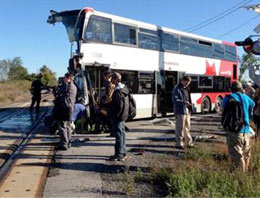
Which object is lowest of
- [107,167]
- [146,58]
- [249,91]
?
[107,167]

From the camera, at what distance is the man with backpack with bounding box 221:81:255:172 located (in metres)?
5.71

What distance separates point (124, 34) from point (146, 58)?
163cm

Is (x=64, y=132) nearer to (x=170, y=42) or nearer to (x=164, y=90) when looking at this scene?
(x=164, y=90)

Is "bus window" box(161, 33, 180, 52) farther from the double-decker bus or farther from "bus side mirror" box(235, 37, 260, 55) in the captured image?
"bus side mirror" box(235, 37, 260, 55)

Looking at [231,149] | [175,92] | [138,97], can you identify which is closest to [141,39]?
[138,97]

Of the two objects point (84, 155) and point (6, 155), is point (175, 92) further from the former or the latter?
point (6, 155)

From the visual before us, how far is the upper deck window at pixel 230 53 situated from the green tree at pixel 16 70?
6937cm

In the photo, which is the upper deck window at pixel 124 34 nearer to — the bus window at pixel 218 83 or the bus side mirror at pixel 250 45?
the bus window at pixel 218 83

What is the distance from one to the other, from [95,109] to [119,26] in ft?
14.2

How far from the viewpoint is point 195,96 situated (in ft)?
59.5

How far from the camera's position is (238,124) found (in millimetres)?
5688

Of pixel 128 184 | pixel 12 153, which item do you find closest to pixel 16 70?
pixel 12 153

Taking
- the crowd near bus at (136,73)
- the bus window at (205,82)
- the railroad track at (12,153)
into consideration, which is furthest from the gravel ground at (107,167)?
the bus window at (205,82)

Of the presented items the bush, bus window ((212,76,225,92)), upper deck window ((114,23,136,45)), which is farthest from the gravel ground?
bus window ((212,76,225,92))
